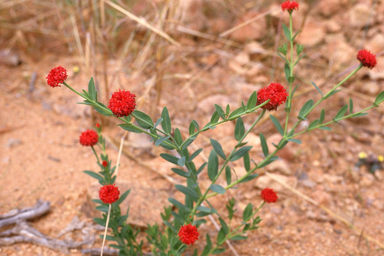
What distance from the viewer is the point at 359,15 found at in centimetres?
402

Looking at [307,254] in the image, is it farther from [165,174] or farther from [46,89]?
[46,89]

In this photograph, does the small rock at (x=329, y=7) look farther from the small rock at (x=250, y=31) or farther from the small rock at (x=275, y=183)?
the small rock at (x=275, y=183)

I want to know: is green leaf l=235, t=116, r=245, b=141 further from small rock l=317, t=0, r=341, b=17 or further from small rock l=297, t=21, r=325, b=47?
small rock l=317, t=0, r=341, b=17

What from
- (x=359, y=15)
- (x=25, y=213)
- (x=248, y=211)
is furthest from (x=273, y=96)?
(x=359, y=15)

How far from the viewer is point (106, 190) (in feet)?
5.32

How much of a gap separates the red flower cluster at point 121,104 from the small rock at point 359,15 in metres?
3.80

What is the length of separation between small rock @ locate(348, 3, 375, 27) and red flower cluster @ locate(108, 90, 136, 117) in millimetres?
3804

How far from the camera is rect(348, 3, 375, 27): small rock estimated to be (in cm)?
396

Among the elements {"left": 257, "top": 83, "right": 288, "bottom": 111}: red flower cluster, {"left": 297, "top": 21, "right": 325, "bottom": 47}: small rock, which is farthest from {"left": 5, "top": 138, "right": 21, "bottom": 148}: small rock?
{"left": 297, "top": 21, "right": 325, "bottom": 47}: small rock

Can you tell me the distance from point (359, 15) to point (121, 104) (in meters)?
3.97

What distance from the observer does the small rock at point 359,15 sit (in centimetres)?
396

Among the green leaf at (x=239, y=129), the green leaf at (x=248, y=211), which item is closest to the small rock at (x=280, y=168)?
the green leaf at (x=248, y=211)

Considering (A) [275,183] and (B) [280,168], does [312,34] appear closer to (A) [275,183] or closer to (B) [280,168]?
(B) [280,168]

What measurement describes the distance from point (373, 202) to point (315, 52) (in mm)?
2137
